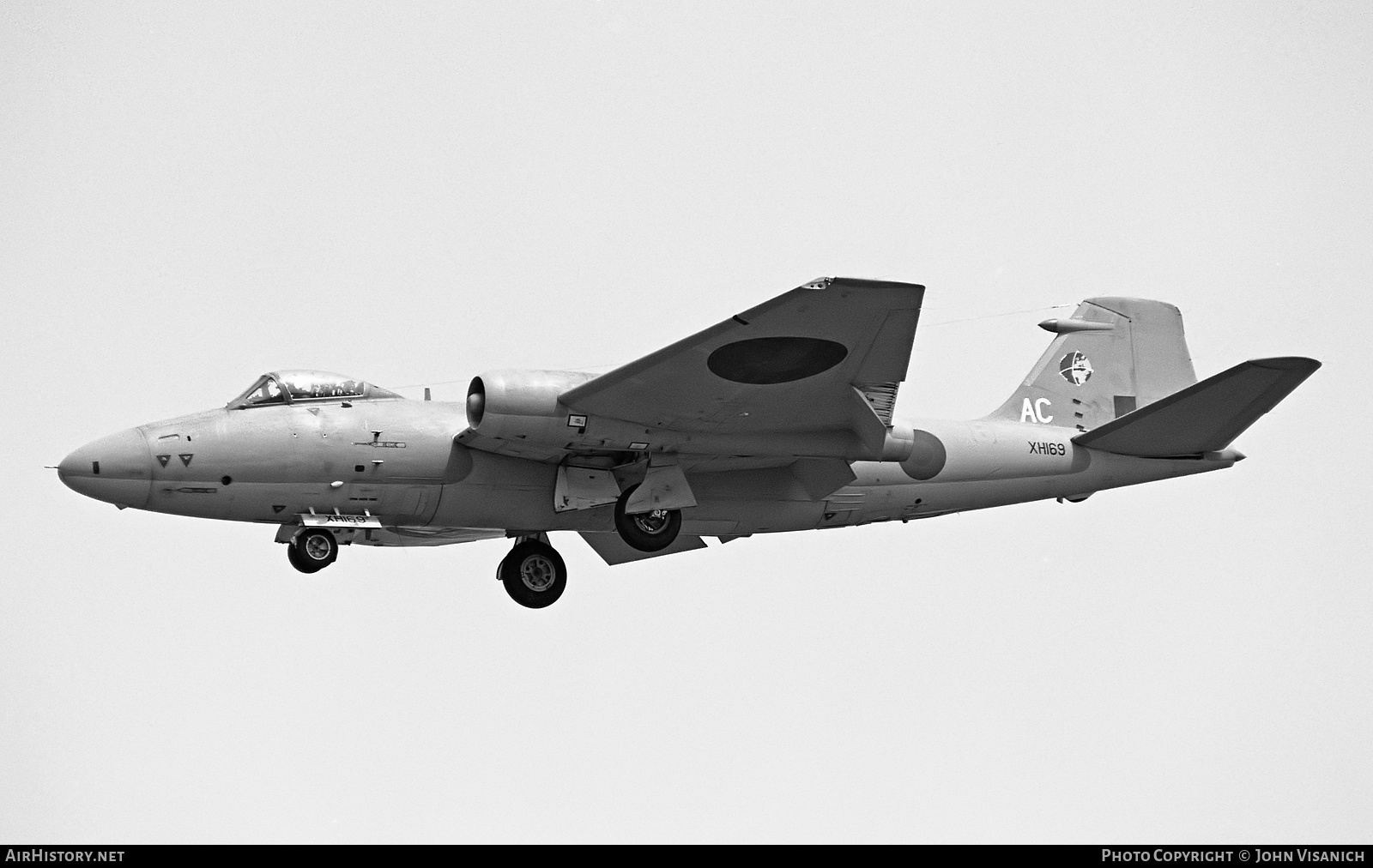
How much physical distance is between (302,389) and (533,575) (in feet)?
13.4

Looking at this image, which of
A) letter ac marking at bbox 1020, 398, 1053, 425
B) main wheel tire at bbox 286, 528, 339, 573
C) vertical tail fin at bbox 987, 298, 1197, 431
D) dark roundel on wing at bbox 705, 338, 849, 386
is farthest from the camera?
vertical tail fin at bbox 987, 298, 1197, 431

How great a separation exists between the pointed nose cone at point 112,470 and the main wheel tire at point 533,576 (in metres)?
5.01

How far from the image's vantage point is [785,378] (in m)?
20.2

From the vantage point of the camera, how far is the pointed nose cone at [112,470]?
20.2 metres

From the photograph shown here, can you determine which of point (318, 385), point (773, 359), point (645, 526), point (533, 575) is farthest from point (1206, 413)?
point (318, 385)

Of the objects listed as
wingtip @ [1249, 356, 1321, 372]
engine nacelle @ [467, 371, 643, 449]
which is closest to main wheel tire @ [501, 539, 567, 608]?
engine nacelle @ [467, 371, 643, 449]

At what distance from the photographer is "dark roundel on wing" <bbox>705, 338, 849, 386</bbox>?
63.7 ft

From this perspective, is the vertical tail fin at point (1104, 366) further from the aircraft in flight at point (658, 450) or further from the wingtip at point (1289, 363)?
the wingtip at point (1289, 363)

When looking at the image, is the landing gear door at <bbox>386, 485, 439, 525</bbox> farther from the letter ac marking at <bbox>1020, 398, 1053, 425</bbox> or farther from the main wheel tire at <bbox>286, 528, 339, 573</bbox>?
the letter ac marking at <bbox>1020, 398, 1053, 425</bbox>

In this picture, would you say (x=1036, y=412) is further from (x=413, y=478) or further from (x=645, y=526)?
(x=413, y=478)

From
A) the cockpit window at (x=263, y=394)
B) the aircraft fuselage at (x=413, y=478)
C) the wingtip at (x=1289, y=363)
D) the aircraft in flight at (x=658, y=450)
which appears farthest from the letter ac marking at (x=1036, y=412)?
the cockpit window at (x=263, y=394)

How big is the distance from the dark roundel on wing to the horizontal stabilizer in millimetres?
5978
